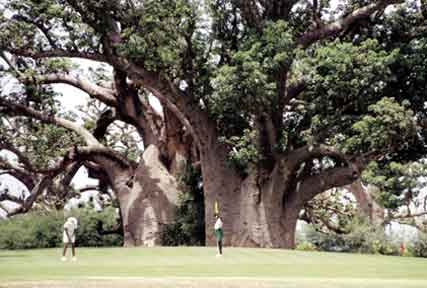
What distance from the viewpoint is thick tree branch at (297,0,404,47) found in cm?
3491

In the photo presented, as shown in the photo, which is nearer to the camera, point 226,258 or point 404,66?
point 226,258

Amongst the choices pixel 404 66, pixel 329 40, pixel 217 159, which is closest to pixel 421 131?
pixel 404 66

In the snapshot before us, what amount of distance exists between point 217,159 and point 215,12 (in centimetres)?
658

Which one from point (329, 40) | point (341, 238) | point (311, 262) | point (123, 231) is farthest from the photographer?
point (123, 231)

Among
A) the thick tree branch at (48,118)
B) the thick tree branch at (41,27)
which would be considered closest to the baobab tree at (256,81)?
the thick tree branch at (41,27)

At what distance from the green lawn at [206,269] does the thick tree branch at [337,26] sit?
10.6m

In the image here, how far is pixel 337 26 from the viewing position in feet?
116

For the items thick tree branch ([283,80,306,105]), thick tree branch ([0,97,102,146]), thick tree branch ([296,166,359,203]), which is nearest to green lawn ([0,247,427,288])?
thick tree branch ([296,166,359,203])

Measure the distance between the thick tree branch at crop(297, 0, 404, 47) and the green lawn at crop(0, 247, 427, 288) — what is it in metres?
10.6

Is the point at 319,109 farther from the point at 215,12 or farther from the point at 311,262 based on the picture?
the point at 311,262

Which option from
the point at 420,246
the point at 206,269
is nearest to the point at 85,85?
the point at 420,246

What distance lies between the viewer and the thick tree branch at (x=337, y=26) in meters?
34.9

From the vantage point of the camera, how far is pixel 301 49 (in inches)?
1340

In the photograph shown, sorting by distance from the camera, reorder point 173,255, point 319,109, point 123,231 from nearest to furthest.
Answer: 1. point 173,255
2. point 319,109
3. point 123,231
